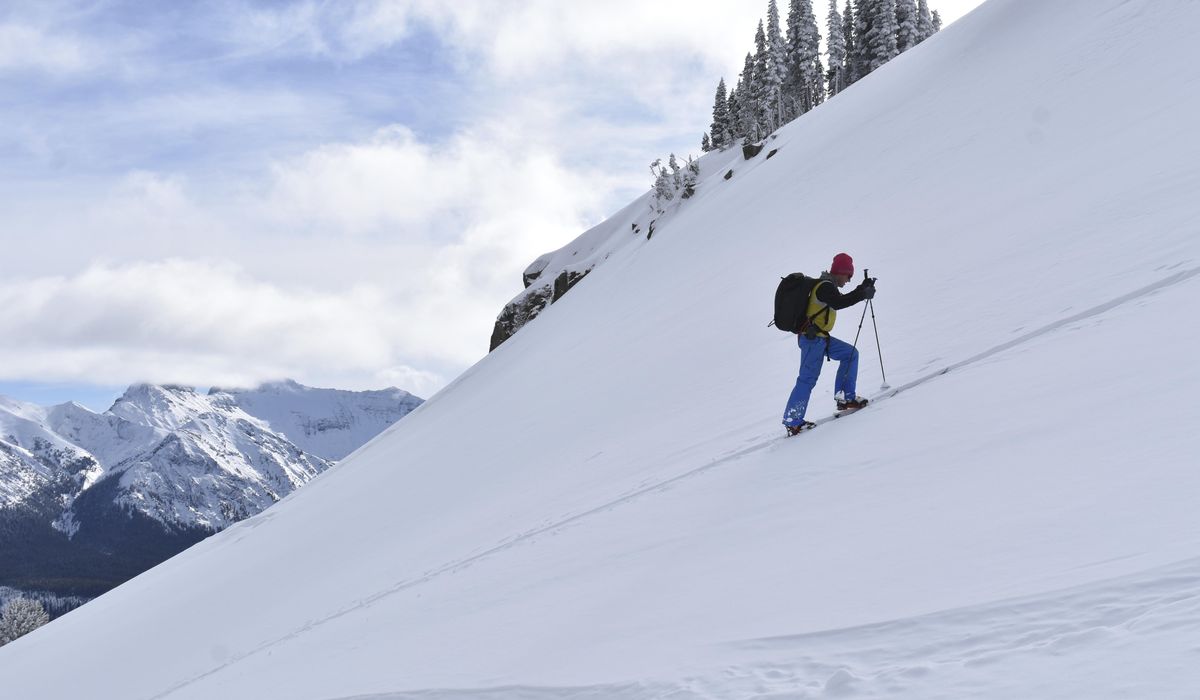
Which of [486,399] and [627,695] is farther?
[486,399]

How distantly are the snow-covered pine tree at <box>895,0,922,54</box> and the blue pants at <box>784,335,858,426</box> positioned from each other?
55.8m

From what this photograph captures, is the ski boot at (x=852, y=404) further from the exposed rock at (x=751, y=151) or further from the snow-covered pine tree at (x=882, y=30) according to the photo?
the snow-covered pine tree at (x=882, y=30)

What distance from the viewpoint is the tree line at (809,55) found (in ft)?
184

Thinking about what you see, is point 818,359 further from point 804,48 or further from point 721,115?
point 721,115

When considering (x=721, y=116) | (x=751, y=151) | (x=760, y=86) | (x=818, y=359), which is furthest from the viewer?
(x=721, y=116)

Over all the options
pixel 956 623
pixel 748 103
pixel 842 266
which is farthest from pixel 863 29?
pixel 956 623

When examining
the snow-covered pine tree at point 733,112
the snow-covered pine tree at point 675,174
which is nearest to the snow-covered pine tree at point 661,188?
the snow-covered pine tree at point 675,174

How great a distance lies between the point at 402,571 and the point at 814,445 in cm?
633

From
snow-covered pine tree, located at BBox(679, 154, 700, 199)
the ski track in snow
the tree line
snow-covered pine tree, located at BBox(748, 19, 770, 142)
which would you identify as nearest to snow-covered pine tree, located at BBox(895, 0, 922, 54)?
the tree line

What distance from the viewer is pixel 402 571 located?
1068cm

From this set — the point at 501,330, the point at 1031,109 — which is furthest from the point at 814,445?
the point at 501,330

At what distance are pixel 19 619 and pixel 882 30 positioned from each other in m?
90.8

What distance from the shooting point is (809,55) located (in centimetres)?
6338

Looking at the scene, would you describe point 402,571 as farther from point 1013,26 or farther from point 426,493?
point 1013,26
